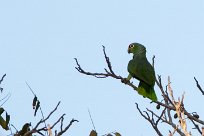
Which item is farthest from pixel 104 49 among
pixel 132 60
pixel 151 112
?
pixel 132 60

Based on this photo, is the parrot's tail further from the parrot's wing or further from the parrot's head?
the parrot's head

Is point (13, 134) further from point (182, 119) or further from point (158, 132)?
point (182, 119)

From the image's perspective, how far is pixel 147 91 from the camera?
19.7ft

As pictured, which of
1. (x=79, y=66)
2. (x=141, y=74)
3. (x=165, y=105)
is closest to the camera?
(x=165, y=105)

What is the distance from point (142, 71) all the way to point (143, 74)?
0.07m

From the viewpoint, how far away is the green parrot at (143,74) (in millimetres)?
5988

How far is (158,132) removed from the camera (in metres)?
4.50

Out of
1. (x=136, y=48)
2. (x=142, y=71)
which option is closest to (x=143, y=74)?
(x=142, y=71)

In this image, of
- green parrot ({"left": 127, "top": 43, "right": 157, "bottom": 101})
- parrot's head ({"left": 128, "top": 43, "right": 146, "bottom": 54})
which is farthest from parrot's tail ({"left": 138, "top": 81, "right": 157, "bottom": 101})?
parrot's head ({"left": 128, "top": 43, "right": 146, "bottom": 54})

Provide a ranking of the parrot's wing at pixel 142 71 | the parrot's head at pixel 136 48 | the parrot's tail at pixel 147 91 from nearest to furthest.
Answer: the parrot's tail at pixel 147 91 → the parrot's wing at pixel 142 71 → the parrot's head at pixel 136 48

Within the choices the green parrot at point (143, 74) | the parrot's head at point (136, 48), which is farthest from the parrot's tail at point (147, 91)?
the parrot's head at point (136, 48)

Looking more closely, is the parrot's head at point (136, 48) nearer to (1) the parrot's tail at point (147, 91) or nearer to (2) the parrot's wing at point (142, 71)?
(2) the parrot's wing at point (142, 71)

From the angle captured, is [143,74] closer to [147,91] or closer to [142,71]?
[142,71]

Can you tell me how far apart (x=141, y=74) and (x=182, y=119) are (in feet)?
11.5
